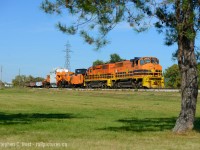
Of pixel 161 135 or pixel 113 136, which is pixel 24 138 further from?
pixel 161 135

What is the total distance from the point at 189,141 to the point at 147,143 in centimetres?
108

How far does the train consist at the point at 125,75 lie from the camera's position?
1879 inches

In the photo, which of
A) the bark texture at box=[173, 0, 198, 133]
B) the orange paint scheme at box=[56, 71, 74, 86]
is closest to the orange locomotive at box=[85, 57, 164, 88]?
the orange paint scheme at box=[56, 71, 74, 86]

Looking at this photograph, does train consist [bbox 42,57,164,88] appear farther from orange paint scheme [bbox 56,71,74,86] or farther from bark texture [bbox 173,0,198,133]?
bark texture [bbox 173,0,198,133]

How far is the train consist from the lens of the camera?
157ft

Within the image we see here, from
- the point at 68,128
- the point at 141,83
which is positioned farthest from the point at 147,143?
the point at 141,83

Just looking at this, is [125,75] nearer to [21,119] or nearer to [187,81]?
[21,119]

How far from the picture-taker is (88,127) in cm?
1284

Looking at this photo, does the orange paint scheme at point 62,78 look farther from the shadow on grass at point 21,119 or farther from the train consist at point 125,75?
the shadow on grass at point 21,119

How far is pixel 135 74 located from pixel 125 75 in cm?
229

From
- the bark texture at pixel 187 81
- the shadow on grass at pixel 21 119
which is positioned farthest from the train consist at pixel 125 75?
the bark texture at pixel 187 81

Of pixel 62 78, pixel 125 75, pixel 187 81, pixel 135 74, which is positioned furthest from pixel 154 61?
pixel 187 81

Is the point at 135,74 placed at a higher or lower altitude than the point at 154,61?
lower

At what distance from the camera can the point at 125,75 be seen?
50.2 m
